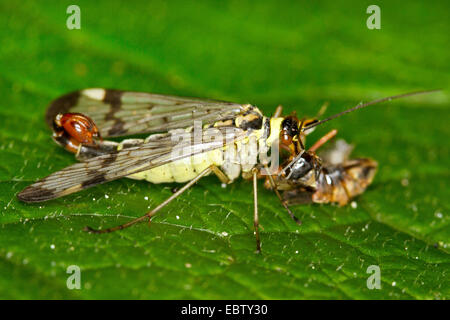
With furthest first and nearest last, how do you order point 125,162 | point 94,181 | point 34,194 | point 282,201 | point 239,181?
point 239,181 → point 282,201 → point 125,162 → point 94,181 → point 34,194

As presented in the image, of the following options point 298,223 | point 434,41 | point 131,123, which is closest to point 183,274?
point 298,223

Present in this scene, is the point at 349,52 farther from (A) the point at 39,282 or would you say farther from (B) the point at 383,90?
(A) the point at 39,282

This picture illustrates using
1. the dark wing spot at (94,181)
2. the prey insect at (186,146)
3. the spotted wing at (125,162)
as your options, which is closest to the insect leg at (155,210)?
the prey insect at (186,146)

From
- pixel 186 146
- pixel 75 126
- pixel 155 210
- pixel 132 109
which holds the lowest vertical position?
pixel 155 210

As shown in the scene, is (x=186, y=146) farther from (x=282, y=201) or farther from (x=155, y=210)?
(x=282, y=201)

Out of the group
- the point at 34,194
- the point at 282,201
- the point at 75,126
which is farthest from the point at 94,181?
the point at 282,201

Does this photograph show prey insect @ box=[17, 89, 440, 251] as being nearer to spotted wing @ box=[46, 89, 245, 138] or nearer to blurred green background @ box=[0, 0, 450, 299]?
spotted wing @ box=[46, 89, 245, 138]
